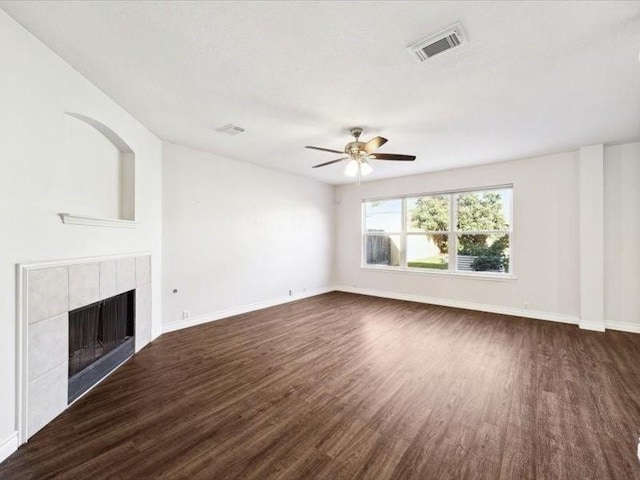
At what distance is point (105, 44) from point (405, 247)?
18.6 ft

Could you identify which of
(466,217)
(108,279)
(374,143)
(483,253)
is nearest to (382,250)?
(466,217)

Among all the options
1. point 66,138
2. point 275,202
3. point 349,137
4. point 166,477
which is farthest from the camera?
point 275,202

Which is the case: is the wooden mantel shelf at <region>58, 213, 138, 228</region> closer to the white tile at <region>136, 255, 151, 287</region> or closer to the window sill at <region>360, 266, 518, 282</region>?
the white tile at <region>136, 255, 151, 287</region>

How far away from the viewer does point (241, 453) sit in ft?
5.74

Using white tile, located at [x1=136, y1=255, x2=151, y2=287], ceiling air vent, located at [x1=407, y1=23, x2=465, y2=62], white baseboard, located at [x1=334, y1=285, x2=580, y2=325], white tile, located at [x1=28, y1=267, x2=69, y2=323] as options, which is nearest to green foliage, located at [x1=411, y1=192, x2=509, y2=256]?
white baseboard, located at [x1=334, y1=285, x2=580, y2=325]

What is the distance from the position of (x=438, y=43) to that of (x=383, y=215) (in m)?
4.81

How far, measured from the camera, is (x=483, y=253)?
525 centimetres

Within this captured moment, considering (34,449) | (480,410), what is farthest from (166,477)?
(480,410)

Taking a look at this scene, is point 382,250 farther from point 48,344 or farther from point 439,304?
point 48,344

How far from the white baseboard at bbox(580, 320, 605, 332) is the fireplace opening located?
20.2 ft

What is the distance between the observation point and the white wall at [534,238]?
443 centimetres

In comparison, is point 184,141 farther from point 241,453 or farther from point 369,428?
point 369,428

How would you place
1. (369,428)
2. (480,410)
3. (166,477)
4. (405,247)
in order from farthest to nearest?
(405,247)
(480,410)
(369,428)
(166,477)

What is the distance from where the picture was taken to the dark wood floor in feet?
Result: 5.43
